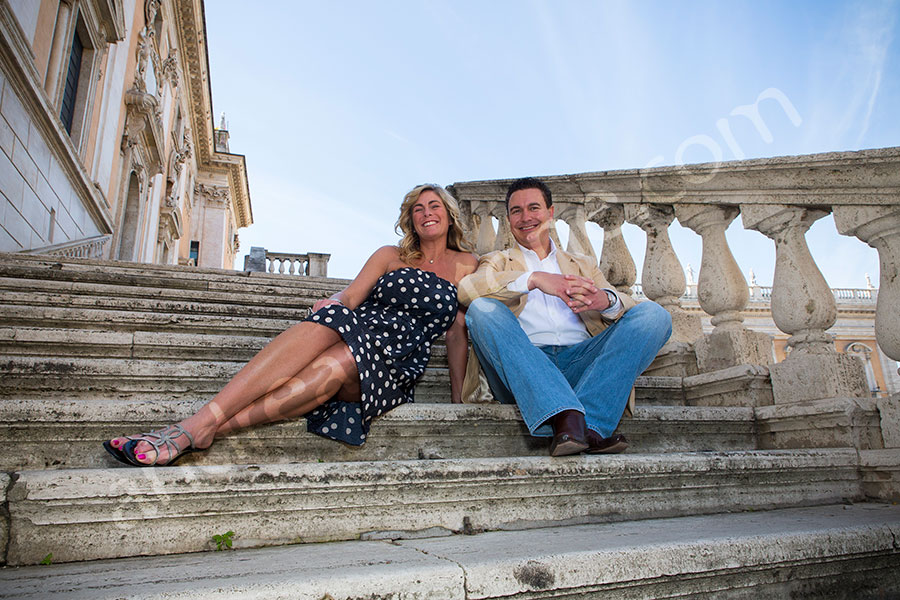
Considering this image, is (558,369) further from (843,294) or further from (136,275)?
(843,294)

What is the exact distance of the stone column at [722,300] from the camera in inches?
111

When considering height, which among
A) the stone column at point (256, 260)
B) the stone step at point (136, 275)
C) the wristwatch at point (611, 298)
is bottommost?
the wristwatch at point (611, 298)

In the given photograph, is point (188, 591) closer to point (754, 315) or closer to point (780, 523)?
point (780, 523)

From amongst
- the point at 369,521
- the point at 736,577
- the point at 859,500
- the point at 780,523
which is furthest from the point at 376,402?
the point at 859,500

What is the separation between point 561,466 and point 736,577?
541 mm

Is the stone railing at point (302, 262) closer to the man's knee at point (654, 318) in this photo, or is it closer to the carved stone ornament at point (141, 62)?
the carved stone ornament at point (141, 62)

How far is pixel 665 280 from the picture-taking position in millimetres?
3213

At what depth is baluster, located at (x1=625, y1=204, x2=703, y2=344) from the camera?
322cm

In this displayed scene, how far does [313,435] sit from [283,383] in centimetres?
20

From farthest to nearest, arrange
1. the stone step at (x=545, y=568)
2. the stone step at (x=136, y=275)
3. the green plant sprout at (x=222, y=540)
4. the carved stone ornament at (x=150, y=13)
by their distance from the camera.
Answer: the carved stone ornament at (x=150, y=13)
the stone step at (x=136, y=275)
the green plant sprout at (x=222, y=540)
the stone step at (x=545, y=568)

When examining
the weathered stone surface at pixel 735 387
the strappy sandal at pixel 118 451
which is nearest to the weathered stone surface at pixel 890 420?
the weathered stone surface at pixel 735 387

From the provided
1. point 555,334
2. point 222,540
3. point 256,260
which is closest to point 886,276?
point 555,334

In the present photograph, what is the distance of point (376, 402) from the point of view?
2.00m

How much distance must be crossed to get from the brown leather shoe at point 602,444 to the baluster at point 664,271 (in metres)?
1.33
